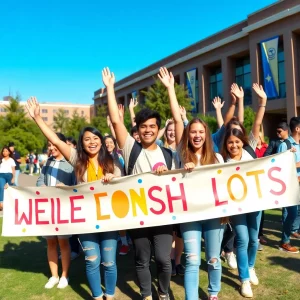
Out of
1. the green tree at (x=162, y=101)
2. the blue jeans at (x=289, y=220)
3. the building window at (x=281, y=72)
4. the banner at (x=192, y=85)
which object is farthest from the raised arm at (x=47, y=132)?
the banner at (x=192, y=85)

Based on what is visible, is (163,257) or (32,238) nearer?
(163,257)

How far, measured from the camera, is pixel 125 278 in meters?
4.13

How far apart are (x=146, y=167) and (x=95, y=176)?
57 cm

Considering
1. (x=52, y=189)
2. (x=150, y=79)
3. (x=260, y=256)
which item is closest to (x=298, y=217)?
(x=260, y=256)

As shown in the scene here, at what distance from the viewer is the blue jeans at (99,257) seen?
10.8 feet

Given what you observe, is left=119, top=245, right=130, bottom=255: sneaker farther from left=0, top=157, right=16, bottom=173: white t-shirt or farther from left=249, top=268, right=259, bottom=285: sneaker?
left=0, top=157, right=16, bottom=173: white t-shirt

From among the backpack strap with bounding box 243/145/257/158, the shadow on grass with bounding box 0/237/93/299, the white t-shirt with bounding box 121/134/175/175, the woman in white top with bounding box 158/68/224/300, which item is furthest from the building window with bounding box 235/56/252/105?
the white t-shirt with bounding box 121/134/175/175

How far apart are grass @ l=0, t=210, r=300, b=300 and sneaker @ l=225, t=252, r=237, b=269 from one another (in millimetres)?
80

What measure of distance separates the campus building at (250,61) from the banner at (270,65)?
0.24ft

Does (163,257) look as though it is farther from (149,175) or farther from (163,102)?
(163,102)

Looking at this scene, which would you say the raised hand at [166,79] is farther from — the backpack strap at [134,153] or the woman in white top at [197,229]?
the backpack strap at [134,153]

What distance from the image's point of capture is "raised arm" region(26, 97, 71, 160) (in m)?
3.44

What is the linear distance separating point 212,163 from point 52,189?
1756 mm

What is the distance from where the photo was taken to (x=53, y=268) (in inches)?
157
